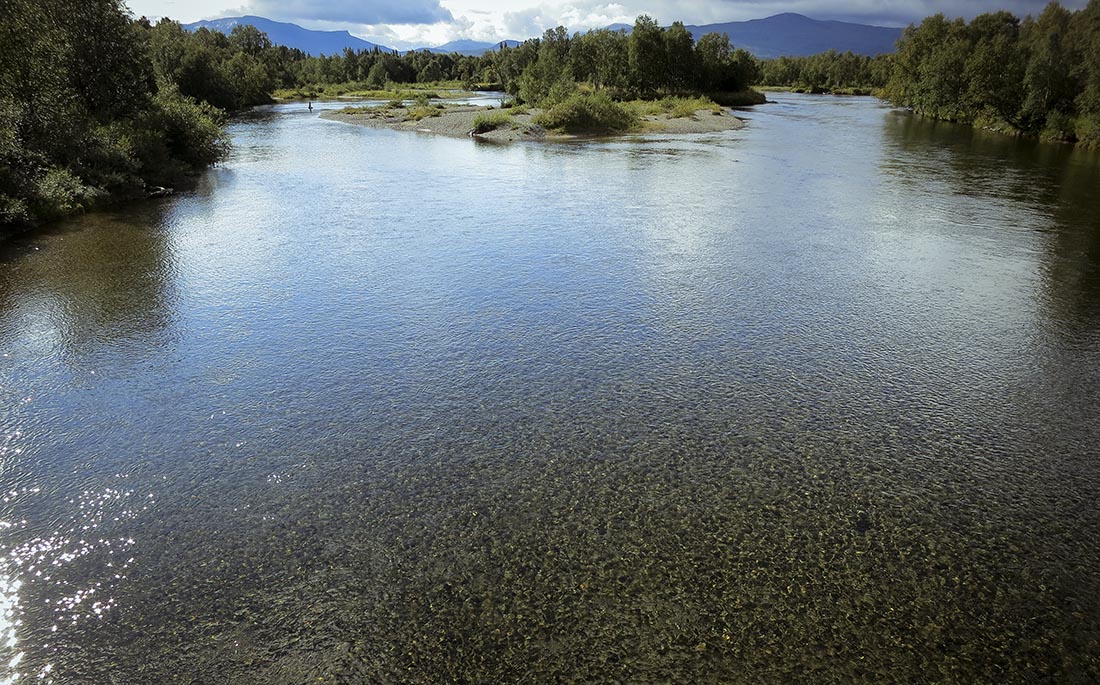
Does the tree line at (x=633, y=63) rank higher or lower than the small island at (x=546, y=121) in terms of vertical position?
higher

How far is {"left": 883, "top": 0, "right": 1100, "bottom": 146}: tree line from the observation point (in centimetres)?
5134

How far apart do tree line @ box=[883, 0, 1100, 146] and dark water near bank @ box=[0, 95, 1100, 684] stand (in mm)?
44266

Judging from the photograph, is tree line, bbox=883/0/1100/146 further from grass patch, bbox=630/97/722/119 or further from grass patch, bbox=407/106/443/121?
grass patch, bbox=407/106/443/121

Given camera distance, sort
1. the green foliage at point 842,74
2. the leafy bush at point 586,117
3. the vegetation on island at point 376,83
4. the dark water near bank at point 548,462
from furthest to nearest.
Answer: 1. the green foliage at point 842,74
2. the leafy bush at point 586,117
3. the vegetation on island at point 376,83
4. the dark water near bank at point 548,462

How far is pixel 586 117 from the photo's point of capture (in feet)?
182

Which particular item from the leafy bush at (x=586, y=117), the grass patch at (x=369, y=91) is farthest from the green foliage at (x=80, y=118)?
the grass patch at (x=369, y=91)

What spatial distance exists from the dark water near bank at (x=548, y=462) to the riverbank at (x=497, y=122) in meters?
36.6

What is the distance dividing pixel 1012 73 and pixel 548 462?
73945 millimetres

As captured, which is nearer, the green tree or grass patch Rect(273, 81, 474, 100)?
the green tree

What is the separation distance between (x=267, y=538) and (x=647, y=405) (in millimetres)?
5417

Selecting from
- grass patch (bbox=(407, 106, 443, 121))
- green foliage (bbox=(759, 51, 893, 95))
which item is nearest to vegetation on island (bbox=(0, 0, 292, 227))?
grass patch (bbox=(407, 106, 443, 121))

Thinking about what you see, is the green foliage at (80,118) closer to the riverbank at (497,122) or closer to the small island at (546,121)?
the riverbank at (497,122)

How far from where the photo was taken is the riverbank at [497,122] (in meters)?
52.7

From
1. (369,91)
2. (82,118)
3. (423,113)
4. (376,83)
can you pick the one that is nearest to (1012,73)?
(423,113)
